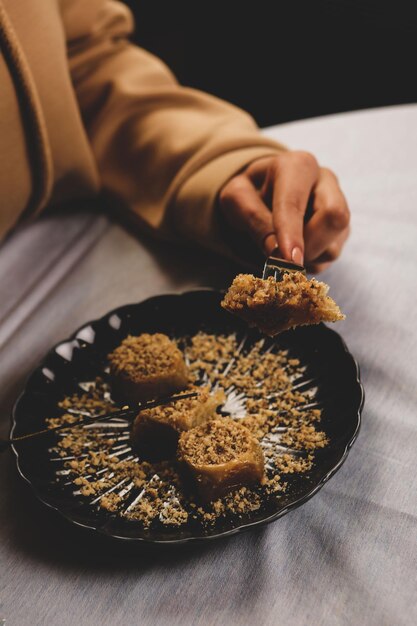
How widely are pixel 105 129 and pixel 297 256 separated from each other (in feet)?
1.60

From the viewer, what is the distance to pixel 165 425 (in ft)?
2.22

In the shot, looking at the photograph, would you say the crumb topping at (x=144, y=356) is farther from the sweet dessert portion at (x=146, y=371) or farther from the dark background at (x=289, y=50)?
the dark background at (x=289, y=50)

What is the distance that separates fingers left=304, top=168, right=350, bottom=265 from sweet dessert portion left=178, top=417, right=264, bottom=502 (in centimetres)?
25

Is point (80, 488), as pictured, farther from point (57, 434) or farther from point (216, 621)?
point (216, 621)

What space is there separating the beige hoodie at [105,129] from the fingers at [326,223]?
14 cm

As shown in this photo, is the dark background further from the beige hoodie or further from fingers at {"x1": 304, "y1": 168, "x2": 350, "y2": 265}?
fingers at {"x1": 304, "y1": 168, "x2": 350, "y2": 265}

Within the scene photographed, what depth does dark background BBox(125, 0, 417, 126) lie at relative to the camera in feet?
6.26

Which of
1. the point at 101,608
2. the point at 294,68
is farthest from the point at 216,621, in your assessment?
the point at 294,68

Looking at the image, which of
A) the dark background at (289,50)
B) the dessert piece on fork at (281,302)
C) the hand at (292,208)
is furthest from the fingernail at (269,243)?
the dark background at (289,50)

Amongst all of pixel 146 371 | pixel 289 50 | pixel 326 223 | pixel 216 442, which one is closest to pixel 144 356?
pixel 146 371

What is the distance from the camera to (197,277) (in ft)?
3.00

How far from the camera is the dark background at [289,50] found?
6.26 feet

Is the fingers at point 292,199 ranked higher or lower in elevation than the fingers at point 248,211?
higher

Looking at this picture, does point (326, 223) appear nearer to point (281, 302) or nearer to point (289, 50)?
point (281, 302)
